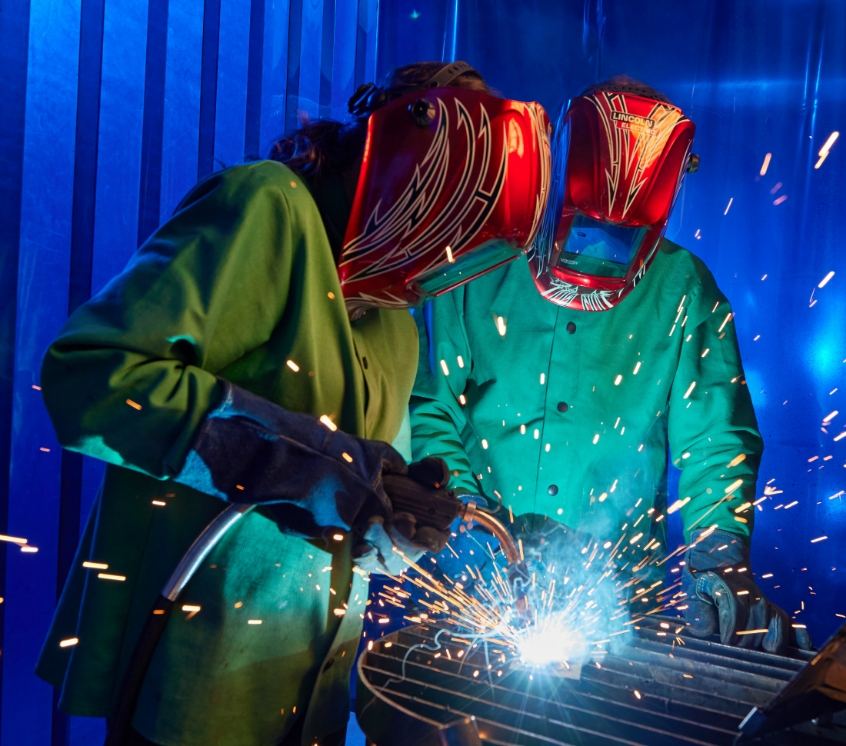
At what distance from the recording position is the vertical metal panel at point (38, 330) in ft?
6.62

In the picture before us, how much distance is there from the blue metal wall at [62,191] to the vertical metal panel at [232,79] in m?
0.04

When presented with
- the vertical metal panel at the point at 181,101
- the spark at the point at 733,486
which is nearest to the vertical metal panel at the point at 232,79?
the vertical metal panel at the point at 181,101

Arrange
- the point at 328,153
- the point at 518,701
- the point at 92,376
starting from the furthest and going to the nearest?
1. the point at 328,153
2. the point at 518,701
3. the point at 92,376

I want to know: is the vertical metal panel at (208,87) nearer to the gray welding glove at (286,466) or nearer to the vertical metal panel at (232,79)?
the vertical metal panel at (232,79)

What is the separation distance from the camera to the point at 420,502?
128 cm

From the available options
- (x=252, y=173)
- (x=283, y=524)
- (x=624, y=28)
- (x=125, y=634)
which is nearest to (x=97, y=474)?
(x=125, y=634)

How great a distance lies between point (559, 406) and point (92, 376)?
1.68 meters

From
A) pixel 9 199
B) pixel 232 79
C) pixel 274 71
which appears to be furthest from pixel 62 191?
pixel 274 71

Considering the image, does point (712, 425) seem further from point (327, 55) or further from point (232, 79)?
point (327, 55)

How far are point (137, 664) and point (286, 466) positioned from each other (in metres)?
0.42

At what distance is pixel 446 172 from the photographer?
1.37 m

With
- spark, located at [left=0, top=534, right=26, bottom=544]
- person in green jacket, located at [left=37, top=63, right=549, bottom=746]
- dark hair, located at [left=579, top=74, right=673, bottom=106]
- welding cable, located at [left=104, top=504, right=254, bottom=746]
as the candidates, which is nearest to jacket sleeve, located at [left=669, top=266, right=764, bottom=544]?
dark hair, located at [left=579, top=74, right=673, bottom=106]

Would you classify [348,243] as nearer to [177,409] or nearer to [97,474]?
[177,409]

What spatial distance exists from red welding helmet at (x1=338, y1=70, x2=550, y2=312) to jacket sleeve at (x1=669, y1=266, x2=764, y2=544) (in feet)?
3.90
